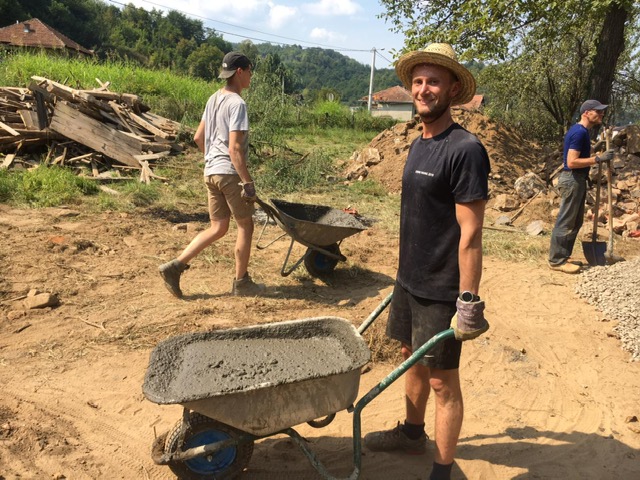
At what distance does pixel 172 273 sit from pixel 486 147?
9115 millimetres

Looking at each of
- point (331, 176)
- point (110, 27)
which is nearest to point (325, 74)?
point (110, 27)

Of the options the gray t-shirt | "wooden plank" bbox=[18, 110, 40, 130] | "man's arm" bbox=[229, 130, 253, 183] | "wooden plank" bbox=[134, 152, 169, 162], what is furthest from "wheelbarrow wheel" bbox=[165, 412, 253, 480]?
"wooden plank" bbox=[18, 110, 40, 130]

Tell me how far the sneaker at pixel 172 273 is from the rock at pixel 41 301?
0.93 m

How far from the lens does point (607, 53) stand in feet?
33.3

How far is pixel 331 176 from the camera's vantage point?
445 inches

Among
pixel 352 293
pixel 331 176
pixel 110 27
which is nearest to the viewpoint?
pixel 352 293

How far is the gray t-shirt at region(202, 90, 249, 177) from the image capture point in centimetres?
401

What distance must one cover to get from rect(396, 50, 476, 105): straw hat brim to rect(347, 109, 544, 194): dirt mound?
7740 millimetres

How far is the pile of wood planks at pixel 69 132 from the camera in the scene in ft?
29.5

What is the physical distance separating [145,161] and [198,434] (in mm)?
8154

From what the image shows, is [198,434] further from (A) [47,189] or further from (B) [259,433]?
(A) [47,189]

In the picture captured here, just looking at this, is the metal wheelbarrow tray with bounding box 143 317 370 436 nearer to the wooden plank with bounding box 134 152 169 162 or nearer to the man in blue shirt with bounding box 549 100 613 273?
the man in blue shirt with bounding box 549 100 613 273

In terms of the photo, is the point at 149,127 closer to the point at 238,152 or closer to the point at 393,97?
the point at 238,152

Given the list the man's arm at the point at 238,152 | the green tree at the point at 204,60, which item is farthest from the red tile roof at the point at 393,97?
the man's arm at the point at 238,152
